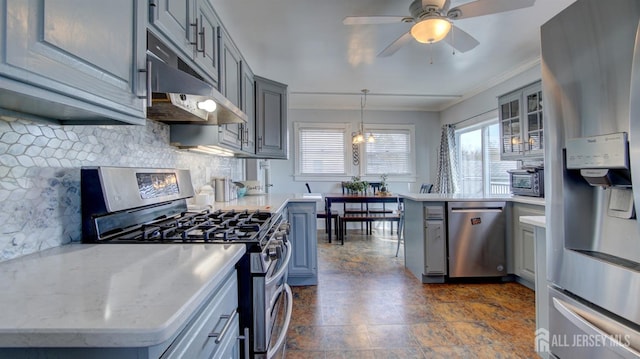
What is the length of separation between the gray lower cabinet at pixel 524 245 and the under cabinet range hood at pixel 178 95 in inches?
106

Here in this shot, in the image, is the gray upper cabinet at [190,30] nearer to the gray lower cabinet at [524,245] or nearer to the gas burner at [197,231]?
the gas burner at [197,231]

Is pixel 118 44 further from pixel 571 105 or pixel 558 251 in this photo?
pixel 558 251

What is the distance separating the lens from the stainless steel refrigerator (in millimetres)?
931

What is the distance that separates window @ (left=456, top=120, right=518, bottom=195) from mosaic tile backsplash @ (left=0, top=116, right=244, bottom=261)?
4.57 metres

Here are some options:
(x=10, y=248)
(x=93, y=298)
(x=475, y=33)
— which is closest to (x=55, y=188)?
(x=10, y=248)

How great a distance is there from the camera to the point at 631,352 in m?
0.92

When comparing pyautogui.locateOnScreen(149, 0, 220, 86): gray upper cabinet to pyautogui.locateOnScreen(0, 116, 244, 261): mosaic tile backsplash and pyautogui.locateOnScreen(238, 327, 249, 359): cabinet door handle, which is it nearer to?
pyautogui.locateOnScreen(0, 116, 244, 261): mosaic tile backsplash

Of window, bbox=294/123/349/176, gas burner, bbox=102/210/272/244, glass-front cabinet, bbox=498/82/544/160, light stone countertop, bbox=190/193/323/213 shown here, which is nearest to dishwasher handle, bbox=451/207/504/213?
glass-front cabinet, bbox=498/82/544/160

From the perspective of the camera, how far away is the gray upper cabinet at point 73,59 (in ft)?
1.95

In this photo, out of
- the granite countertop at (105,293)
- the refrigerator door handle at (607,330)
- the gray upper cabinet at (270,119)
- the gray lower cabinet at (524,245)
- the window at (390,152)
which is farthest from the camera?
the window at (390,152)

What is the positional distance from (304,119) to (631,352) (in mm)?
5401

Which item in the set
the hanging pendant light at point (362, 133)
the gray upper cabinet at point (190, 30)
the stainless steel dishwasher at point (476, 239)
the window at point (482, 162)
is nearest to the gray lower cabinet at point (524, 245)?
the stainless steel dishwasher at point (476, 239)

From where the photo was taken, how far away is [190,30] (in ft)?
5.04

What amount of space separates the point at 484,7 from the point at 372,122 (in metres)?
4.07
